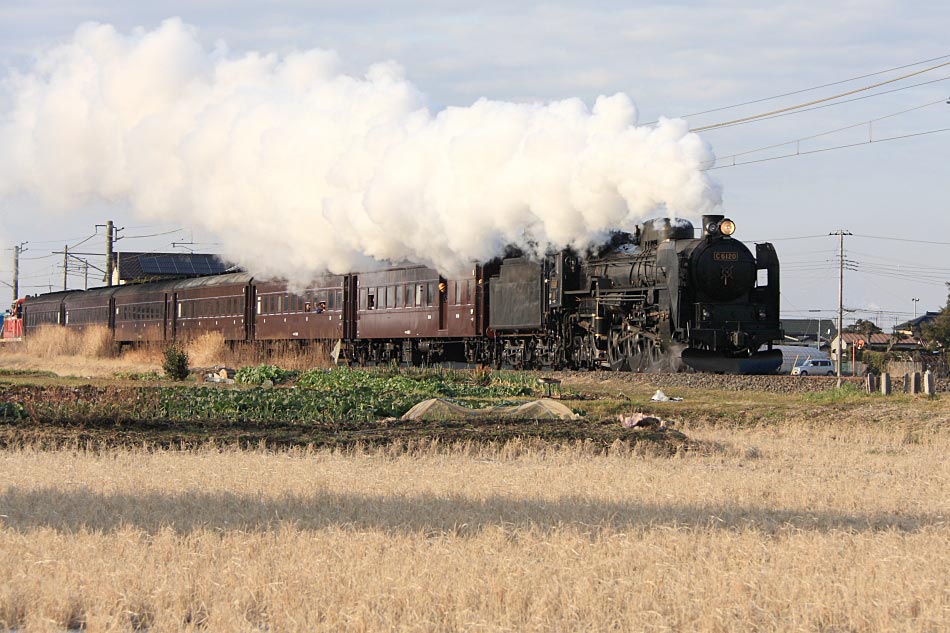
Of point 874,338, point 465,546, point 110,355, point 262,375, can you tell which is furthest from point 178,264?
point 465,546

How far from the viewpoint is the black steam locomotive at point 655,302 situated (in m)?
27.2

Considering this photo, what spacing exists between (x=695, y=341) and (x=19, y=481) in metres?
18.7

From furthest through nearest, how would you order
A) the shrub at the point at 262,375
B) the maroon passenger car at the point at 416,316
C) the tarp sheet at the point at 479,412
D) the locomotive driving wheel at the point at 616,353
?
the maroon passenger car at the point at 416,316 < the shrub at the point at 262,375 < the locomotive driving wheel at the point at 616,353 < the tarp sheet at the point at 479,412

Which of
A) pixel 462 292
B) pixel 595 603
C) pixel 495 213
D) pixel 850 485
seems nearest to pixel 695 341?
pixel 495 213

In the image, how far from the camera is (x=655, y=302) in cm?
2794

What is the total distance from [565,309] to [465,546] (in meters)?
22.8

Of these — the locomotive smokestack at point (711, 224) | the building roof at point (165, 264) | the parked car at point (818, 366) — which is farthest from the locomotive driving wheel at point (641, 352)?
the building roof at point (165, 264)

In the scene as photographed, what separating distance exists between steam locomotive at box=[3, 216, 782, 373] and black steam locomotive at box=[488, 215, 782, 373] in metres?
0.03

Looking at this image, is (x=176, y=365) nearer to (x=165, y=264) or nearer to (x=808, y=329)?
(x=165, y=264)

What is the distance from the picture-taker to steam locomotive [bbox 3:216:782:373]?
89.9ft

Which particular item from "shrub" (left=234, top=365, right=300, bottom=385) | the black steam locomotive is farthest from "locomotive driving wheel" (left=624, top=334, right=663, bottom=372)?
"shrub" (left=234, top=365, right=300, bottom=385)

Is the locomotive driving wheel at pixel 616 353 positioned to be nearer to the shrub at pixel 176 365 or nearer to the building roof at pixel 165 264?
the shrub at pixel 176 365

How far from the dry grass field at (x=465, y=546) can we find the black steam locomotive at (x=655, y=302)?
13.7 meters

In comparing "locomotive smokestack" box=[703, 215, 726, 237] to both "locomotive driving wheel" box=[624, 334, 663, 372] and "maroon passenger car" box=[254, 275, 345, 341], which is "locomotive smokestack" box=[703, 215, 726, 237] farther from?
"maroon passenger car" box=[254, 275, 345, 341]
